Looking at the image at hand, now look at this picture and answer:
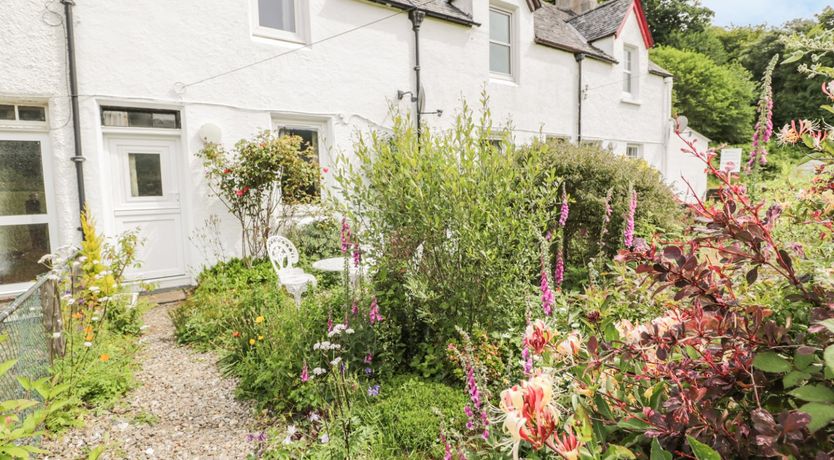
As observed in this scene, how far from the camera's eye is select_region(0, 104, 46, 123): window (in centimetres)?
585

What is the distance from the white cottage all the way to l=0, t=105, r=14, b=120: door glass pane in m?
0.02

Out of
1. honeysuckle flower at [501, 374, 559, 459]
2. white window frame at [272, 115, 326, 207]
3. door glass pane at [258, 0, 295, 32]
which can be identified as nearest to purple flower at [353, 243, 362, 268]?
honeysuckle flower at [501, 374, 559, 459]

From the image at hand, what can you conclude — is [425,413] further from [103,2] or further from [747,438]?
[103,2]

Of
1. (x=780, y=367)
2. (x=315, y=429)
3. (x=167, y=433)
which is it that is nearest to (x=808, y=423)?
(x=780, y=367)

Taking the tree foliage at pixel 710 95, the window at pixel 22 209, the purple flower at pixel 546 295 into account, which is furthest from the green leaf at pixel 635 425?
the tree foliage at pixel 710 95

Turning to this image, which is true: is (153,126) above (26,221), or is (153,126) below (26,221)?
above

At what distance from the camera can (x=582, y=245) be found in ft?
20.1

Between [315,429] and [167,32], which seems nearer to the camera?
[315,429]

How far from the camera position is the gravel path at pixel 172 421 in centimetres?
298

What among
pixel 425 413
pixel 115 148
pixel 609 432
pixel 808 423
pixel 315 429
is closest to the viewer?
pixel 808 423

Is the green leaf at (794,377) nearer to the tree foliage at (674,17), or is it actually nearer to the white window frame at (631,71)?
the white window frame at (631,71)

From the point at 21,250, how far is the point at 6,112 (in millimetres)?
1814

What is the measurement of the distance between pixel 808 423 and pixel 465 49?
10033 millimetres

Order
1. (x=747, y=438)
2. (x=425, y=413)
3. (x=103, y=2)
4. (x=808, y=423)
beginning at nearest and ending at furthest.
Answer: (x=808, y=423) < (x=747, y=438) < (x=425, y=413) < (x=103, y=2)
